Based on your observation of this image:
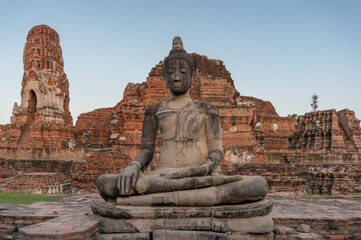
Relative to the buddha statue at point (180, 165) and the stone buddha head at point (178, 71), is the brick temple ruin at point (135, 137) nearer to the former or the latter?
the buddha statue at point (180, 165)

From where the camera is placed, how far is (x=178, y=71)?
4074 mm

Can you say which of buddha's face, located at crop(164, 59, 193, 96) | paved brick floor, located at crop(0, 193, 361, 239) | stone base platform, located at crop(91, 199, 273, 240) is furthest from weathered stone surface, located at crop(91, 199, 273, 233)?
buddha's face, located at crop(164, 59, 193, 96)

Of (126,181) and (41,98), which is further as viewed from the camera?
(41,98)

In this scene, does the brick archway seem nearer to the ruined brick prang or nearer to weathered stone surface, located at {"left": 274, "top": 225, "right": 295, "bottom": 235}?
the ruined brick prang

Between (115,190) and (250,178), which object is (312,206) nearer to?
(250,178)

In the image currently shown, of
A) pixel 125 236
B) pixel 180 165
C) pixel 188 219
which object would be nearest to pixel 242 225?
pixel 188 219

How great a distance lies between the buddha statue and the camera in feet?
10.8

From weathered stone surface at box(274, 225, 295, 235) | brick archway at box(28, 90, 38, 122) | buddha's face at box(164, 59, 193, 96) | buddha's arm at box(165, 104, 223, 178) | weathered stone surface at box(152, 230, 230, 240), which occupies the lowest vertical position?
weathered stone surface at box(274, 225, 295, 235)

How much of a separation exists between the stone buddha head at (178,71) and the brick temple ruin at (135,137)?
5056 mm

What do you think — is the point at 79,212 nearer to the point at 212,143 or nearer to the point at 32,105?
the point at 212,143

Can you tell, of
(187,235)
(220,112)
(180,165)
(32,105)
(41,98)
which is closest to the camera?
(187,235)

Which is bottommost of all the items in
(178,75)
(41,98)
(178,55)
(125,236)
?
(125,236)

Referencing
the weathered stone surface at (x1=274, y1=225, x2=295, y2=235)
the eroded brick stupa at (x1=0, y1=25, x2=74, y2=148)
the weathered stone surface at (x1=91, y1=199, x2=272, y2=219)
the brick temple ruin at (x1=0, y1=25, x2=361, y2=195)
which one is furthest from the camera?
the eroded brick stupa at (x1=0, y1=25, x2=74, y2=148)

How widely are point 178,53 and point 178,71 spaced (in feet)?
0.93
